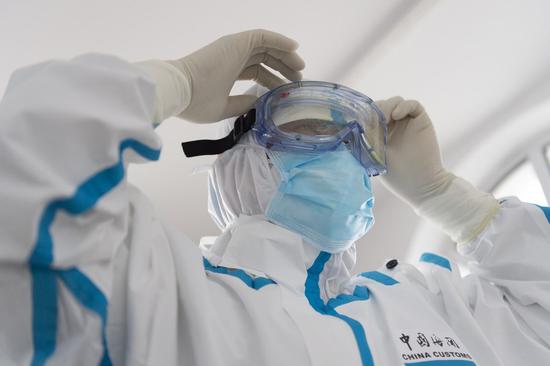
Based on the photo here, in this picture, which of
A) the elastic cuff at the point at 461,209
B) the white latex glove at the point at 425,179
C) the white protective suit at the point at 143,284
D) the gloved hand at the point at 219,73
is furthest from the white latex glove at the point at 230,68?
the elastic cuff at the point at 461,209

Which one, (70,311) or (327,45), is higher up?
(327,45)

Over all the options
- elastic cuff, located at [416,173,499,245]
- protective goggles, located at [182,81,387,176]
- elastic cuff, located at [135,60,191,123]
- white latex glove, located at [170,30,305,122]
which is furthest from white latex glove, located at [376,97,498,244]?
elastic cuff, located at [135,60,191,123]

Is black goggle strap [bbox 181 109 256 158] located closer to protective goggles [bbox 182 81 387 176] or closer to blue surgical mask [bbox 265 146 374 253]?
protective goggles [bbox 182 81 387 176]

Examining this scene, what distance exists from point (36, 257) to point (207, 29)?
99 centimetres

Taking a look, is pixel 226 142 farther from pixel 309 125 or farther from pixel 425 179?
pixel 425 179

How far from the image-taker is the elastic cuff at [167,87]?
816mm

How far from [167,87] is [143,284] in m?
0.37

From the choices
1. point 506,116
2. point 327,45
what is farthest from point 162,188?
point 506,116

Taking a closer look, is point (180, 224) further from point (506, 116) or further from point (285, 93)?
point (506, 116)

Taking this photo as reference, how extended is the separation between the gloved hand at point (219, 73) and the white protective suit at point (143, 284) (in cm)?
16

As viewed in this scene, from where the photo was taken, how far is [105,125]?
59 cm

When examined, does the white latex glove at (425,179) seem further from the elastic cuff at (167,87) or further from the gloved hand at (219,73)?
the elastic cuff at (167,87)

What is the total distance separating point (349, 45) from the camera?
1.56 m

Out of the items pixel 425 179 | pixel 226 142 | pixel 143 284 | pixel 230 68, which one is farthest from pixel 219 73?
pixel 425 179
